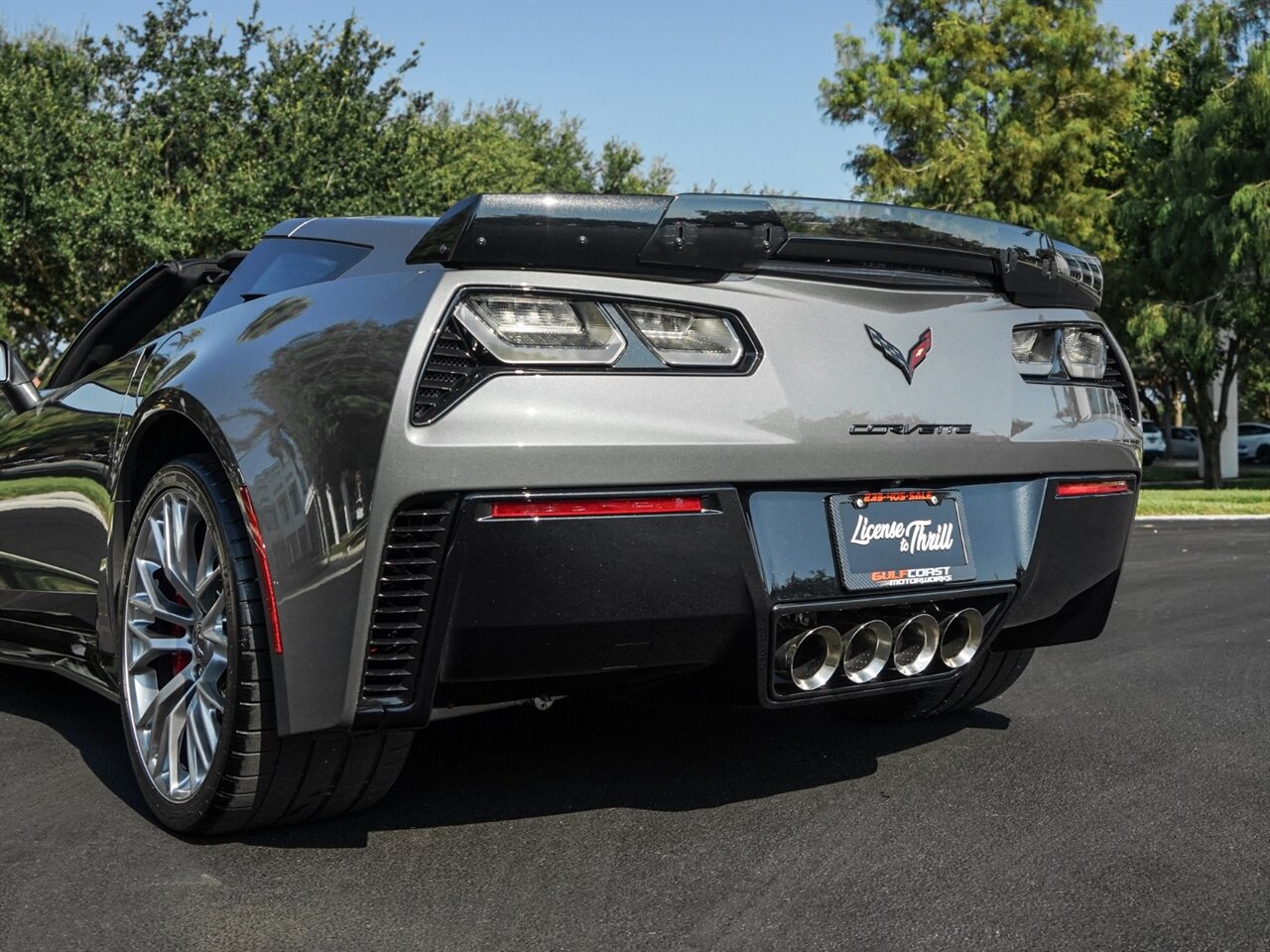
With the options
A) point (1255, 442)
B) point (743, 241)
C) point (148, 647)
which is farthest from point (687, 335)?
point (1255, 442)

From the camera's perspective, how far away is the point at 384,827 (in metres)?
3.22

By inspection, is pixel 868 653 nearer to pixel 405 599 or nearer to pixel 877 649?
pixel 877 649

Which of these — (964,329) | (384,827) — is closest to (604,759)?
(384,827)

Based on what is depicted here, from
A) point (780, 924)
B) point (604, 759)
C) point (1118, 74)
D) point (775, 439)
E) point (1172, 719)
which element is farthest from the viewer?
point (1118, 74)

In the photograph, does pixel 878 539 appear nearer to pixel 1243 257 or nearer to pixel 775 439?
pixel 775 439

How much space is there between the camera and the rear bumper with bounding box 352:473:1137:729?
2.66 metres

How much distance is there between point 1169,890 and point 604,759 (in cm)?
154

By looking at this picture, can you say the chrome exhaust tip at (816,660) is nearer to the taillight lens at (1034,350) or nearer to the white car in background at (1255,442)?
the taillight lens at (1034,350)

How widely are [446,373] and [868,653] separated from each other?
1.11m

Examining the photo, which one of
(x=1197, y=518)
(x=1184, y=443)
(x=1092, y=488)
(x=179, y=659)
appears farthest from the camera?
(x=1184, y=443)

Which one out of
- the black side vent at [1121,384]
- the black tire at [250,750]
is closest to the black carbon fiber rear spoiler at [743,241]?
the black side vent at [1121,384]

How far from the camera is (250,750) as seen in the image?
2.89 metres

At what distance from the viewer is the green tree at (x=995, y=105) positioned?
25.5 metres

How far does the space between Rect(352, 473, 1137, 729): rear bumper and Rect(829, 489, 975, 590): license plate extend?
0.07ft
